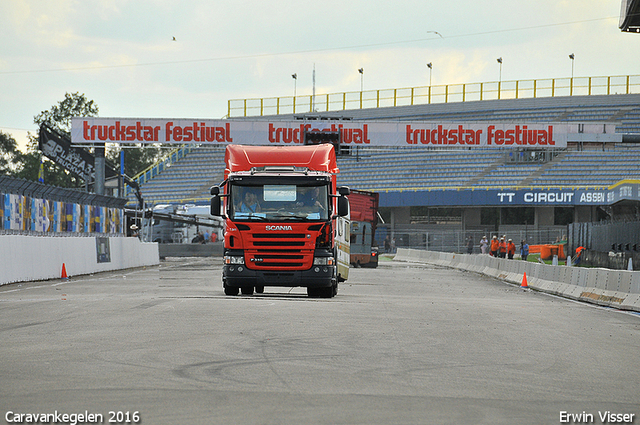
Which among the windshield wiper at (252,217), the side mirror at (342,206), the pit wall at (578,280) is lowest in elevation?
the pit wall at (578,280)

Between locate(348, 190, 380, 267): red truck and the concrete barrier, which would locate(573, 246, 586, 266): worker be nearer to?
locate(348, 190, 380, 267): red truck

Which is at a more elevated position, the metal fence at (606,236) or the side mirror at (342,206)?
the side mirror at (342,206)

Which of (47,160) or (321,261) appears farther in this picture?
(47,160)

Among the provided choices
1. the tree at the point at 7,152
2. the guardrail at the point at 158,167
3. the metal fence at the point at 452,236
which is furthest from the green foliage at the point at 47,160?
the metal fence at the point at 452,236

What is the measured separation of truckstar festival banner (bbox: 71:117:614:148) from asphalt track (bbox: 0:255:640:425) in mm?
27880

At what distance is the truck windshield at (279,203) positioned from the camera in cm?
1708

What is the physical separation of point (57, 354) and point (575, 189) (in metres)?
54.5

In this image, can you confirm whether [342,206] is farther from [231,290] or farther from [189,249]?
[189,249]

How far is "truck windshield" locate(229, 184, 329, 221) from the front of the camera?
17.1m

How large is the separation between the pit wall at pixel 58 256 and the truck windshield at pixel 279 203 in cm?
821

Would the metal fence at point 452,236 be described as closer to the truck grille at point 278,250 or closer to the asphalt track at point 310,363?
the truck grille at point 278,250

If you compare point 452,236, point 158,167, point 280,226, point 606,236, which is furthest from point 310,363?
point 158,167

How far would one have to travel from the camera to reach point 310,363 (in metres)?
8.59

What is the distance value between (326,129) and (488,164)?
24.9 metres
